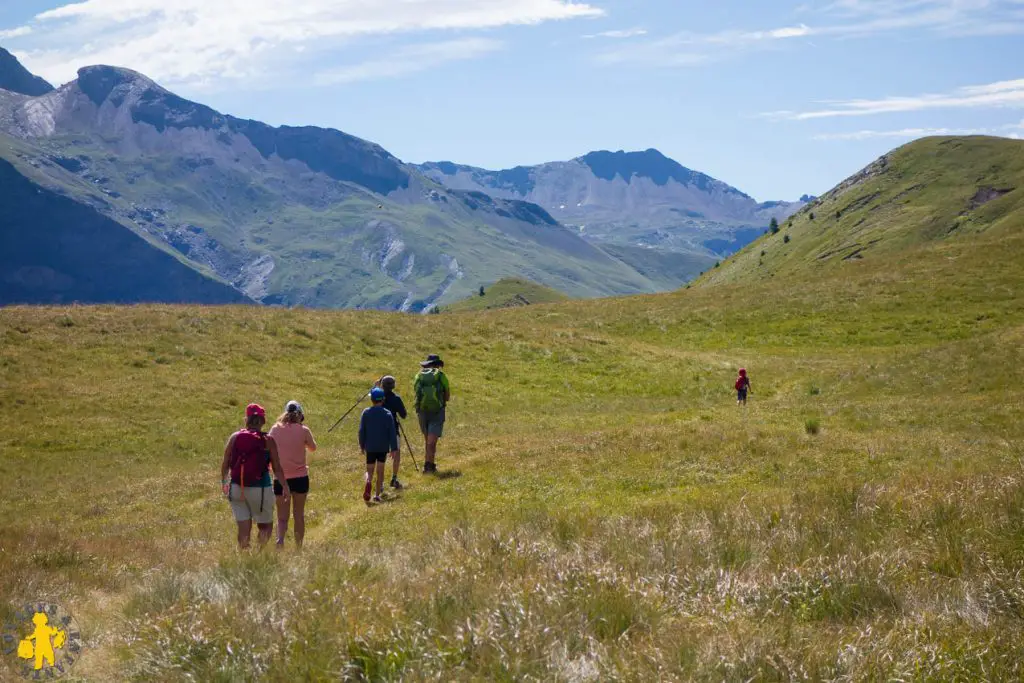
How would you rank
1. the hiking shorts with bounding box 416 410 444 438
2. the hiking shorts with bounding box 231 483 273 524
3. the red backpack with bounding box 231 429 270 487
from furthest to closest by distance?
1. the hiking shorts with bounding box 416 410 444 438
2. the hiking shorts with bounding box 231 483 273 524
3. the red backpack with bounding box 231 429 270 487

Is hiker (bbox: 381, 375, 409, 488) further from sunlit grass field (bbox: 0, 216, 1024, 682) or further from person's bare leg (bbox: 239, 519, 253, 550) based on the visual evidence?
person's bare leg (bbox: 239, 519, 253, 550)

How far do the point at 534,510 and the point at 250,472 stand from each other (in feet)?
15.3

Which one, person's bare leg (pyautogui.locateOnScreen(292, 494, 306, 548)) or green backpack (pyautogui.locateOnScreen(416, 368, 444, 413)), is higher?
green backpack (pyautogui.locateOnScreen(416, 368, 444, 413))

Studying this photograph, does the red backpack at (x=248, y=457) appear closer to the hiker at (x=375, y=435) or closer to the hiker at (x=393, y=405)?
the hiker at (x=375, y=435)

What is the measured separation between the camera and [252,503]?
13.3 m

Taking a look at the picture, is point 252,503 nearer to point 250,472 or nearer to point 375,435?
point 250,472

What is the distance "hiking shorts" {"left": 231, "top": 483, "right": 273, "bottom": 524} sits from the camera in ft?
43.3

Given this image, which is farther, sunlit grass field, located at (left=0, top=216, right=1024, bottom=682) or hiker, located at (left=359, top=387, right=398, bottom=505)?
hiker, located at (left=359, top=387, right=398, bottom=505)

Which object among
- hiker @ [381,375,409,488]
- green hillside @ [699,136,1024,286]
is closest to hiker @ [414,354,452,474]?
hiker @ [381,375,409,488]

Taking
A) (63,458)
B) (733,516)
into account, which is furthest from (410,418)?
(733,516)

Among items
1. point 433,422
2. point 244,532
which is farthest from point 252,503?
point 433,422

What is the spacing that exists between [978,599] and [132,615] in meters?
7.64

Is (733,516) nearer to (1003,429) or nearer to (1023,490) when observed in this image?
(1023,490)

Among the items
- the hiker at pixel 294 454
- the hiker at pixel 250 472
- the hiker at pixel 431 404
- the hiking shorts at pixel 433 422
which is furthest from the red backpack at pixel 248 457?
the hiking shorts at pixel 433 422
